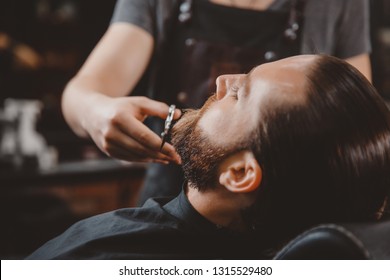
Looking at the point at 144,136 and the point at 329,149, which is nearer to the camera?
the point at 329,149

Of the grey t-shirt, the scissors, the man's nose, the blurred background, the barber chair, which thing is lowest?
the blurred background

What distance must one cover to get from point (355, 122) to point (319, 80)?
13cm

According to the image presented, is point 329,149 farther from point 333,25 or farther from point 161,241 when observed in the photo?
point 333,25

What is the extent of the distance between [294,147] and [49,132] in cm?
421

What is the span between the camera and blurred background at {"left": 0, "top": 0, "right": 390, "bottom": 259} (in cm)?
325

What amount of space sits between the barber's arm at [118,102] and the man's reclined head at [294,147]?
0.47ft

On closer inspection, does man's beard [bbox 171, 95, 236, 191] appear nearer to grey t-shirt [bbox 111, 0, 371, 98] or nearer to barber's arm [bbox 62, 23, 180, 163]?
barber's arm [bbox 62, 23, 180, 163]

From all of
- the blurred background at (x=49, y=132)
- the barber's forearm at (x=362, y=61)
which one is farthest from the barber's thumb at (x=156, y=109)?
the blurred background at (x=49, y=132)

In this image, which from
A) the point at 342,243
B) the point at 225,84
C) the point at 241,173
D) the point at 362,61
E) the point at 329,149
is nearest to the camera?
the point at 342,243

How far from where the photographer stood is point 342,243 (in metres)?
0.82

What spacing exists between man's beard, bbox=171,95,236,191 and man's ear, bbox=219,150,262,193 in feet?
0.07

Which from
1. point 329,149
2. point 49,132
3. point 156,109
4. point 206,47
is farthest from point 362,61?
point 49,132

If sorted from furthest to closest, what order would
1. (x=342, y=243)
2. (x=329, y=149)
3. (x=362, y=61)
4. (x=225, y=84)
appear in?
(x=362, y=61), (x=225, y=84), (x=329, y=149), (x=342, y=243)

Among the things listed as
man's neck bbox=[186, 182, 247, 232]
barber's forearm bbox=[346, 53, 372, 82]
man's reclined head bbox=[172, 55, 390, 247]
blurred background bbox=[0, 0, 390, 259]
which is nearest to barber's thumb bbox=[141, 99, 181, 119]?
man's reclined head bbox=[172, 55, 390, 247]
